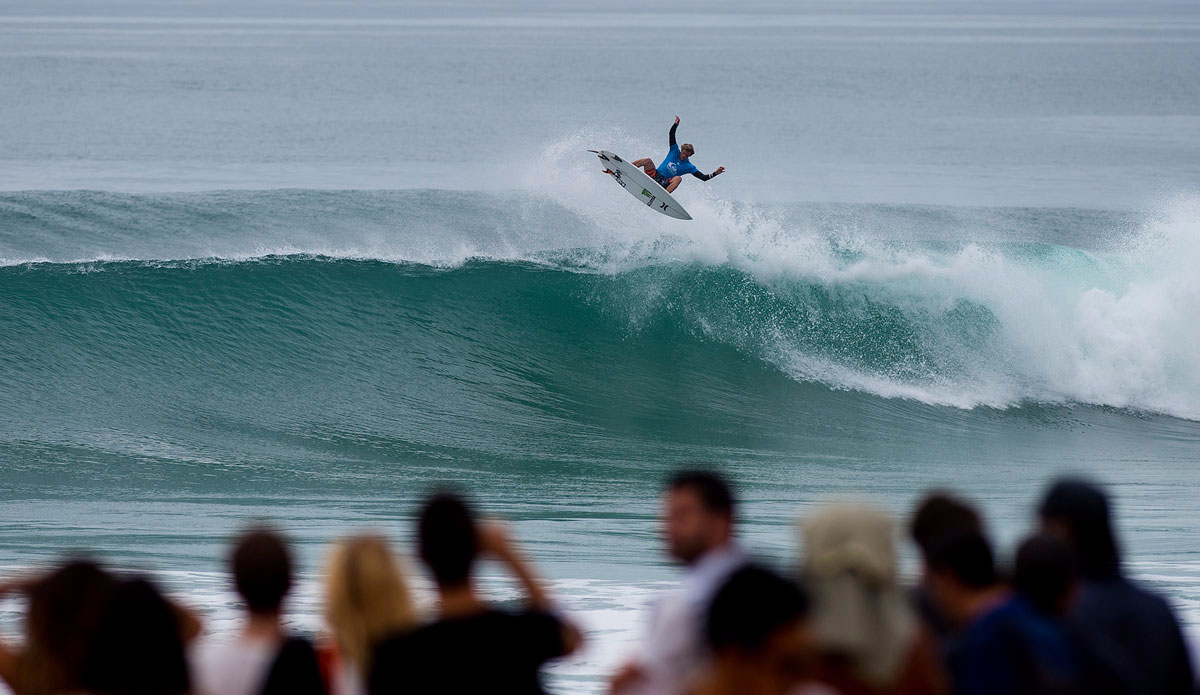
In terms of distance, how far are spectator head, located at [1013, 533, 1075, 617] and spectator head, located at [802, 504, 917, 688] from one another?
0.29 m

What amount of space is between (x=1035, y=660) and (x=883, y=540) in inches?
15.3

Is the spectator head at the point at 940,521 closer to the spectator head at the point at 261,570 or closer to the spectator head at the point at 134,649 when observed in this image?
the spectator head at the point at 261,570

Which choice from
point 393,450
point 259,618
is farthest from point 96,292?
point 259,618

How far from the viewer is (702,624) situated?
2.55 m

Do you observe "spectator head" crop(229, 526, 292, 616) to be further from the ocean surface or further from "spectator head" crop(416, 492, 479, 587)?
the ocean surface

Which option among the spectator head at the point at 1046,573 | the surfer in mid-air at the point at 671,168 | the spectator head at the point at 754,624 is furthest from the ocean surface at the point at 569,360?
the spectator head at the point at 754,624

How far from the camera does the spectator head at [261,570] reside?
2732 mm

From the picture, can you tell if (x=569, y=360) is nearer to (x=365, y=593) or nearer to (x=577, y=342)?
(x=577, y=342)

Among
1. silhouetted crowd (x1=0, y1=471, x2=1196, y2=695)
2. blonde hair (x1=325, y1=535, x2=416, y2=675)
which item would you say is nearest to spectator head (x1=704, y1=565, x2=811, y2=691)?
silhouetted crowd (x1=0, y1=471, x2=1196, y2=695)

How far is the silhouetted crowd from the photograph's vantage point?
248 centimetres

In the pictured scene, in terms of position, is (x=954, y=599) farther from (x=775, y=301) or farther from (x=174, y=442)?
(x=775, y=301)

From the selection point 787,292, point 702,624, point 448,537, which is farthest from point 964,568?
point 787,292

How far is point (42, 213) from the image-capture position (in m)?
20.6

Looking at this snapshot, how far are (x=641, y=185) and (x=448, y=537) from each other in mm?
12649
